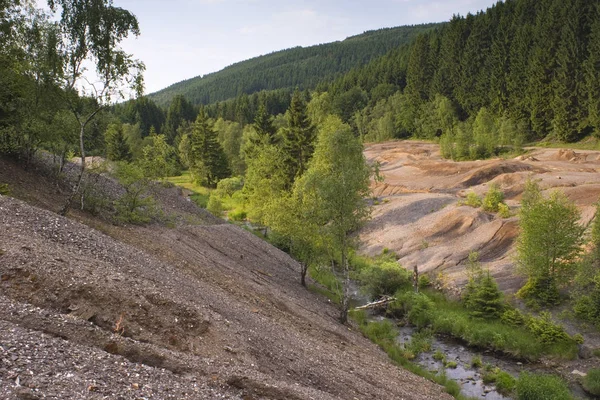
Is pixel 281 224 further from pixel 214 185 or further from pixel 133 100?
pixel 214 185

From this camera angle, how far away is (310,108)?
318ft

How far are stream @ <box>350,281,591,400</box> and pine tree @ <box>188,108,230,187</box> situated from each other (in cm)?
6027

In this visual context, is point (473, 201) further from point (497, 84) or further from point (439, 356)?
point (497, 84)

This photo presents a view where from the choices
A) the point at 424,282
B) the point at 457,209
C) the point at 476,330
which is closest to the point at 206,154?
the point at 457,209

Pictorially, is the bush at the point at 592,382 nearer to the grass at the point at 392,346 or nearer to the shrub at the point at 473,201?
the grass at the point at 392,346

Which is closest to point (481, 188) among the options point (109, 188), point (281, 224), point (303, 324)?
point (281, 224)

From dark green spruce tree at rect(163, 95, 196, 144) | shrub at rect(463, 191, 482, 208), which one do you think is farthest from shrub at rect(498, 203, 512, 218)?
dark green spruce tree at rect(163, 95, 196, 144)

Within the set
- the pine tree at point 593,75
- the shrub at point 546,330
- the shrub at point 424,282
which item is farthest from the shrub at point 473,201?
the pine tree at point 593,75

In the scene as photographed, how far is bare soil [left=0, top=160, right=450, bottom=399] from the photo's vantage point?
10359 mm

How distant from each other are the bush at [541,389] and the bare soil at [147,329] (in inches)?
171

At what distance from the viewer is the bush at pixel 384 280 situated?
37.2 metres

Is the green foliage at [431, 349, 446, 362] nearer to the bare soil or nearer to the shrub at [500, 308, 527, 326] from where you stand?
the bare soil

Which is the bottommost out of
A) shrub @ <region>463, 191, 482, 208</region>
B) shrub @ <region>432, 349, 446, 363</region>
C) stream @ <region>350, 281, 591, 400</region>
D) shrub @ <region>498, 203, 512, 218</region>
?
stream @ <region>350, 281, 591, 400</region>

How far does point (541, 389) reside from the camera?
21344 mm
